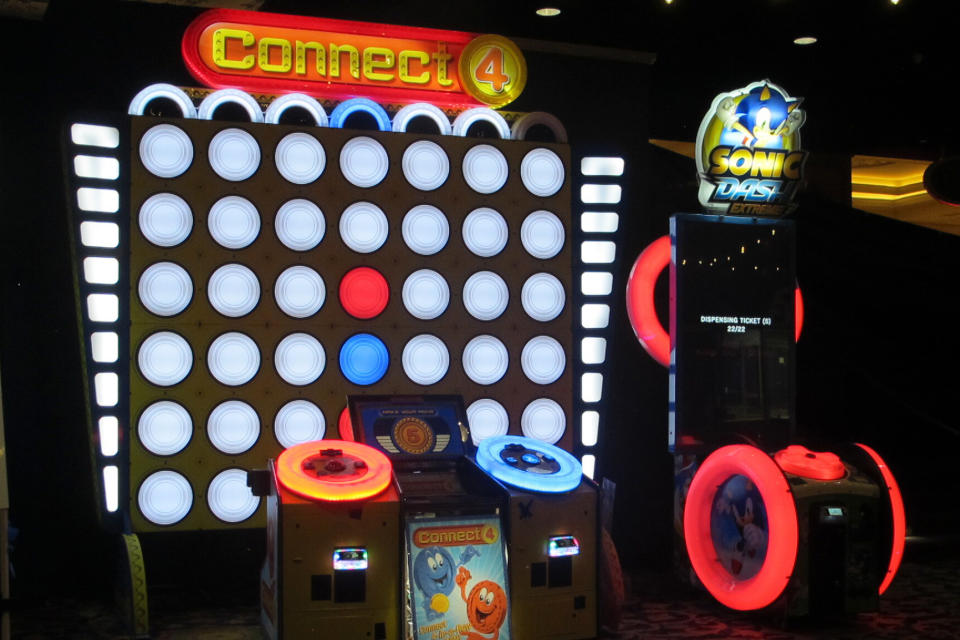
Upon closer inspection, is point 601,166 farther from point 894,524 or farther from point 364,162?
point 894,524

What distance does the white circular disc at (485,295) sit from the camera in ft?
16.3

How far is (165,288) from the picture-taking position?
4.52 metres

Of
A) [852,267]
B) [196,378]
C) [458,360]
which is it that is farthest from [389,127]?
[852,267]

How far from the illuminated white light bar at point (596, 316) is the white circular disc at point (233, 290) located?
5.54 feet

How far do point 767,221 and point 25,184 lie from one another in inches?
151

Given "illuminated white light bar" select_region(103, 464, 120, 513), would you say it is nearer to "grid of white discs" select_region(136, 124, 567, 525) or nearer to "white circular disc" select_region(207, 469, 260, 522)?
"grid of white discs" select_region(136, 124, 567, 525)

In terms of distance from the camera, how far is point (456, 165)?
195 inches

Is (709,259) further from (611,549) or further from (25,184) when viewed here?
(25,184)

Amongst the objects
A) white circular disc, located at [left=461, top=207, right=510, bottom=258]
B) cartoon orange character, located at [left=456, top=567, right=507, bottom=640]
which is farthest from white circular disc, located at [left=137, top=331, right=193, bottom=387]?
cartoon orange character, located at [left=456, top=567, right=507, bottom=640]

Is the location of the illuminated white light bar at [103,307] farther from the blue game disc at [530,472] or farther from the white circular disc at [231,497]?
the blue game disc at [530,472]

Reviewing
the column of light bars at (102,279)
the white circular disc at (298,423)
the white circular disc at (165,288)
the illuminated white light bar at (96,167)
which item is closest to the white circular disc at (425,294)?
the white circular disc at (298,423)

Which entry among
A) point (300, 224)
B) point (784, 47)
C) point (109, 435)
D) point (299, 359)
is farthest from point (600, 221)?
point (784, 47)

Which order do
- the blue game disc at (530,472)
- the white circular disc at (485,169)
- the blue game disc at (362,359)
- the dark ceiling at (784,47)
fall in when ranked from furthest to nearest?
the dark ceiling at (784,47) → the white circular disc at (485,169) → the blue game disc at (362,359) → the blue game disc at (530,472)

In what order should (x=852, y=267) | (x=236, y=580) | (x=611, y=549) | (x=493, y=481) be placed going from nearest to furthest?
(x=493, y=481) → (x=611, y=549) → (x=236, y=580) → (x=852, y=267)
